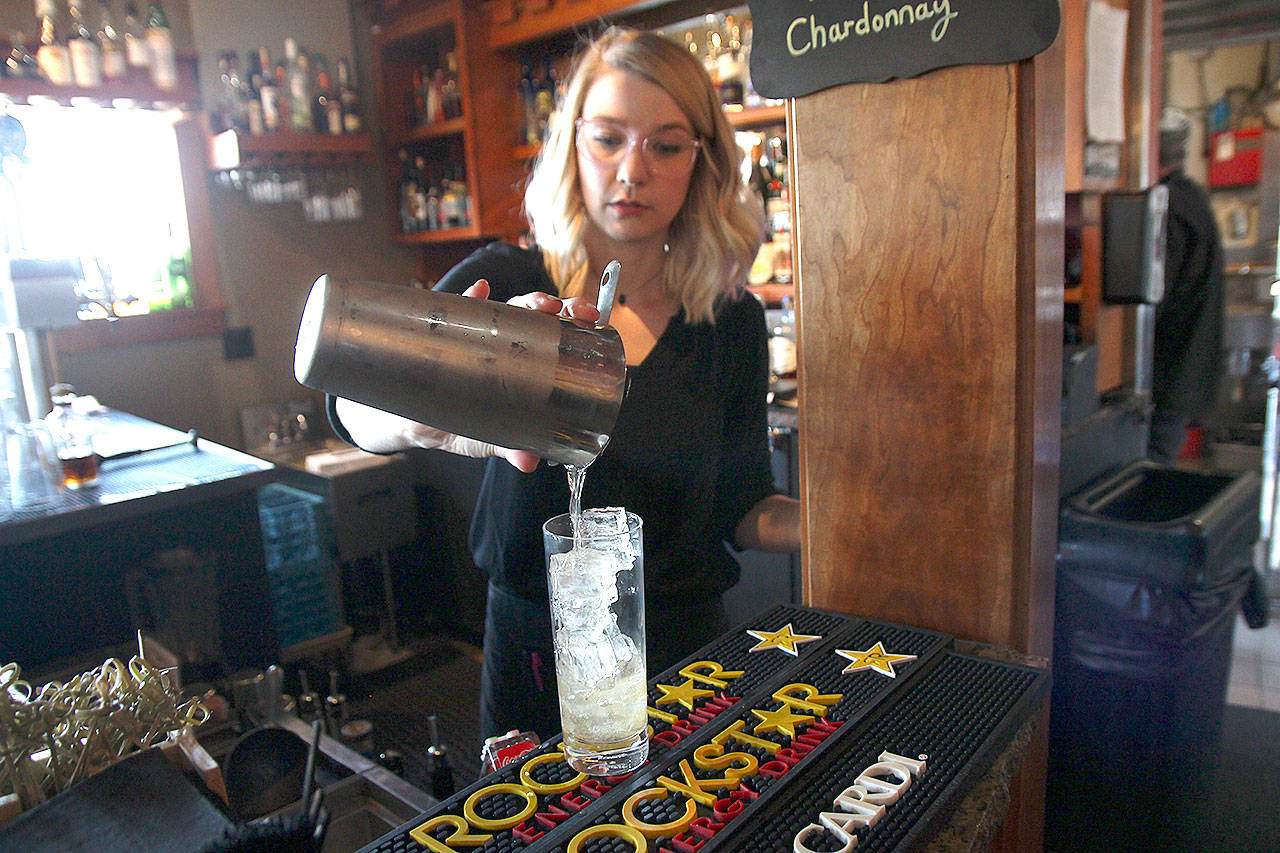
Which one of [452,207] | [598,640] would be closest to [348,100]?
[452,207]

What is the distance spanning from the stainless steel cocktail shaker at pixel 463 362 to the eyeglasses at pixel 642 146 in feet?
2.04

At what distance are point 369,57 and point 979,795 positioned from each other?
414cm

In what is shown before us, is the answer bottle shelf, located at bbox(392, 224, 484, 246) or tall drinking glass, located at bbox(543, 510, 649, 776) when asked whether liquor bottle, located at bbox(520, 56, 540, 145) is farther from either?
tall drinking glass, located at bbox(543, 510, 649, 776)

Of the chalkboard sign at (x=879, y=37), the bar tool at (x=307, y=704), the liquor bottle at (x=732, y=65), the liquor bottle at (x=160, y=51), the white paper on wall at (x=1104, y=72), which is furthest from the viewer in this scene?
the liquor bottle at (x=160, y=51)

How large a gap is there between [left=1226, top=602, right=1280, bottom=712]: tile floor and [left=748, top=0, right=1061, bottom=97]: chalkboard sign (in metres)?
2.38

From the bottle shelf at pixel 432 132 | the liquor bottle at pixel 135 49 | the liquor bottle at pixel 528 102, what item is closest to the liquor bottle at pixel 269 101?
the liquor bottle at pixel 135 49

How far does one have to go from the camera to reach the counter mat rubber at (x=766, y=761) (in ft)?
2.23

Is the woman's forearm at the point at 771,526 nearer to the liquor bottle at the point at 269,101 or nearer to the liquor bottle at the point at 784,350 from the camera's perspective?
the liquor bottle at the point at 784,350

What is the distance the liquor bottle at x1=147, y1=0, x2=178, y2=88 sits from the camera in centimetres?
332

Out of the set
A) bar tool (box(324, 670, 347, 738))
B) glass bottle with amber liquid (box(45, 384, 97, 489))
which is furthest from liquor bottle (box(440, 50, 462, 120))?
bar tool (box(324, 670, 347, 738))

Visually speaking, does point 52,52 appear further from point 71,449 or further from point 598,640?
point 598,640

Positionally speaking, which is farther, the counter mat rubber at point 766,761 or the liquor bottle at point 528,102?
the liquor bottle at point 528,102

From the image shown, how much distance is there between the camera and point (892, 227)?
1.03 m

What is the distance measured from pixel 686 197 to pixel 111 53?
2.76m
